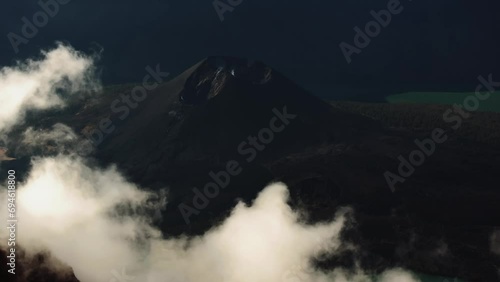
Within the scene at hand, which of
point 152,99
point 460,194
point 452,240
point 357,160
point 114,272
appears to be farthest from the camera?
point 152,99

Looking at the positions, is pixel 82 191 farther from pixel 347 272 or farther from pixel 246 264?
pixel 347 272

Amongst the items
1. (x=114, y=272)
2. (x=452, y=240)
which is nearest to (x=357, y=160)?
(x=452, y=240)

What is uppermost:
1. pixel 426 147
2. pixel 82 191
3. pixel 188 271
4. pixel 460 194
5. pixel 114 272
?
pixel 82 191

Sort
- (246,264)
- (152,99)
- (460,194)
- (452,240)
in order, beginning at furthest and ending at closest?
(152,99), (460,194), (452,240), (246,264)

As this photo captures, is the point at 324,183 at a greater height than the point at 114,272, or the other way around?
the point at 114,272

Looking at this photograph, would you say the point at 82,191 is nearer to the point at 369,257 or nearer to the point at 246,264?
the point at 246,264

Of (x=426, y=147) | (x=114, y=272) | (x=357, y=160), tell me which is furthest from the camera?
(x=426, y=147)

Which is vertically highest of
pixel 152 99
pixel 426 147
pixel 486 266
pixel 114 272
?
pixel 152 99

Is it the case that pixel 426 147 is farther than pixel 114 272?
Yes

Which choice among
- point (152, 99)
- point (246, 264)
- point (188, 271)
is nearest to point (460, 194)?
point (246, 264)
